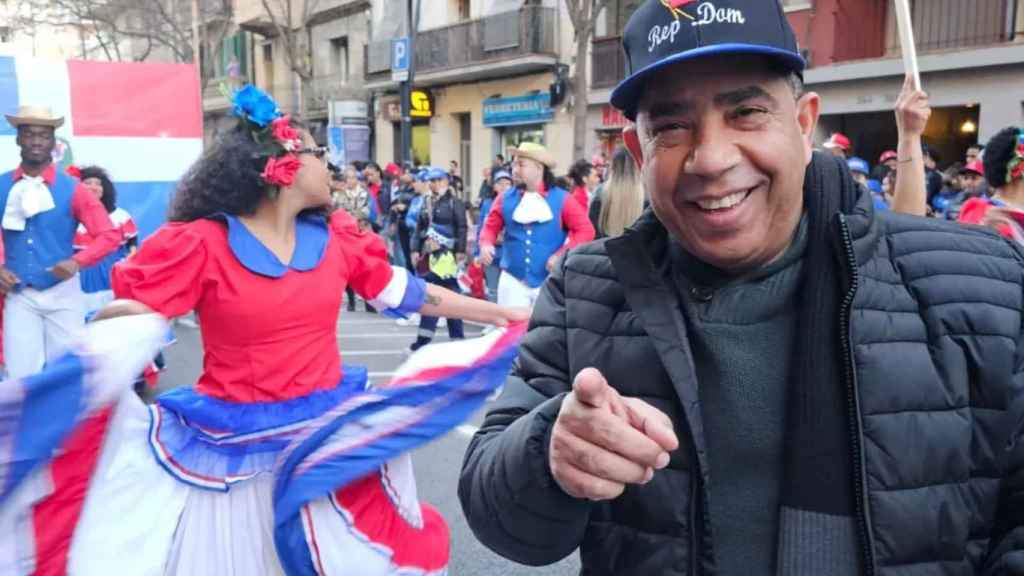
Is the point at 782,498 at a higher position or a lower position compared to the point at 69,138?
lower

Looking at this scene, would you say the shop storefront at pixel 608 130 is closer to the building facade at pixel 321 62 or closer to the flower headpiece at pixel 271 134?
the building facade at pixel 321 62

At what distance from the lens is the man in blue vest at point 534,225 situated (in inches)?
301

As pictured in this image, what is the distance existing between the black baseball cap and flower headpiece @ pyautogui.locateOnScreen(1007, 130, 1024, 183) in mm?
2996

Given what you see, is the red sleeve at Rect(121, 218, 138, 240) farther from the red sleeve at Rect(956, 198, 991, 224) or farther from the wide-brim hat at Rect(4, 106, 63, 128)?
the red sleeve at Rect(956, 198, 991, 224)

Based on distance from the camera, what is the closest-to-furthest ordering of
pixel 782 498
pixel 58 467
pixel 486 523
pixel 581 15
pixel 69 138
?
1. pixel 782 498
2. pixel 486 523
3. pixel 58 467
4. pixel 69 138
5. pixel 581 15

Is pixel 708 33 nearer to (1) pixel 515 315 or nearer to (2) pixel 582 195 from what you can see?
(1) pixel 515 315

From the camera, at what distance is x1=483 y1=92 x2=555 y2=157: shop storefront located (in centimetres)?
2244

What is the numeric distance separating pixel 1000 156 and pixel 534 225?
4216 millimetres

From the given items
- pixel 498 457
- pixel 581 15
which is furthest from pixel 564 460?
pixel 581 15

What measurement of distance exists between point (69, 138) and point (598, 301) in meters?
8.78

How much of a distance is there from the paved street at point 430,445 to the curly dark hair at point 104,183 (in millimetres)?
1692

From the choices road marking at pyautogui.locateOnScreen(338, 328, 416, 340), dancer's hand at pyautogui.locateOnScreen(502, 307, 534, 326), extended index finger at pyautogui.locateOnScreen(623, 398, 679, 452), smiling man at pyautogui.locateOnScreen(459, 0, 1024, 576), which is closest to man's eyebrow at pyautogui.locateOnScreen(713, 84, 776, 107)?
smiling man at pyautogui.locateOnScreen(459, 0, 1024, 576)

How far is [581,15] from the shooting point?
18.2 meters

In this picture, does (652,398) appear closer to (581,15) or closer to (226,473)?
(226,473)
